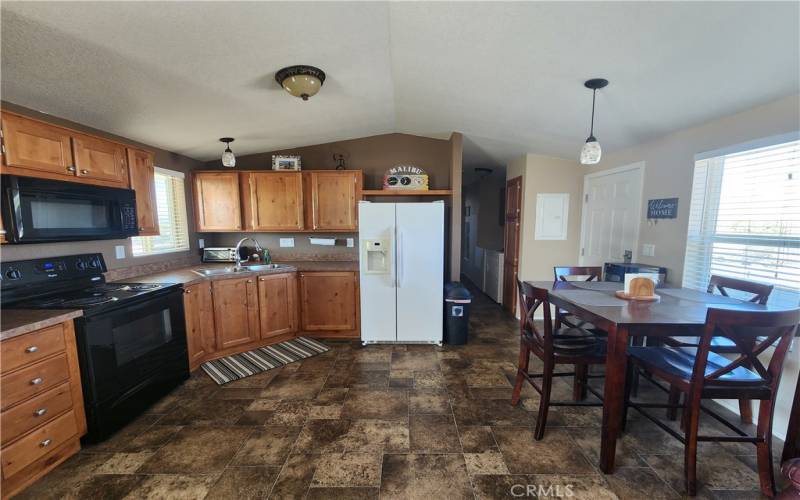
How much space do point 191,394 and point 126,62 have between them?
2433 mm

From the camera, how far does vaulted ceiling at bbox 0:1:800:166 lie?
1498 millimetres

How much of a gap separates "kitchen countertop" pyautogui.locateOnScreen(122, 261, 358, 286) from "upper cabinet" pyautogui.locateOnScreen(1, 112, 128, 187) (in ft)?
2.89

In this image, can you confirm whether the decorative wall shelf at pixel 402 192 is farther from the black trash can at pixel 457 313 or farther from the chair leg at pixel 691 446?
the chair leg at pixel 691 446

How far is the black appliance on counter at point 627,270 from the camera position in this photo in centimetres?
274

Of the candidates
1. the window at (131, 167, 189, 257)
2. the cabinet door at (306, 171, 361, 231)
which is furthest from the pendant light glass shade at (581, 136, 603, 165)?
the window at (131, 167, 189, 257)

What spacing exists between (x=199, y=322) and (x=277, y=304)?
2.54ft

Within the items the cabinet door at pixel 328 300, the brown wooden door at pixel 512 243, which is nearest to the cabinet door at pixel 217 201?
the cabinet door at pixel 328 300

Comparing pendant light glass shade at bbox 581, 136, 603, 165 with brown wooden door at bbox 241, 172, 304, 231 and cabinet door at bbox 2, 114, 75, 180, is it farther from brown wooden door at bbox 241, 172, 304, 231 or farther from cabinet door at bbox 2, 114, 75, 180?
cabinet door at bbox 2, 114, 75, 180

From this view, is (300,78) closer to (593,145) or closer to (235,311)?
(593,145)

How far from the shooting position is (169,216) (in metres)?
3.48

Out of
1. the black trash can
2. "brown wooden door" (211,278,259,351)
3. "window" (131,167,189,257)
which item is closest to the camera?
"brown wooden door" (211,278,259,351)

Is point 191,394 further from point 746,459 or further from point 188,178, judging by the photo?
point 746,459

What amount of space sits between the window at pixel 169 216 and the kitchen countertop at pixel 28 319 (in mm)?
1467

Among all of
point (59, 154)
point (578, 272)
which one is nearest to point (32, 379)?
point (59, 154)
